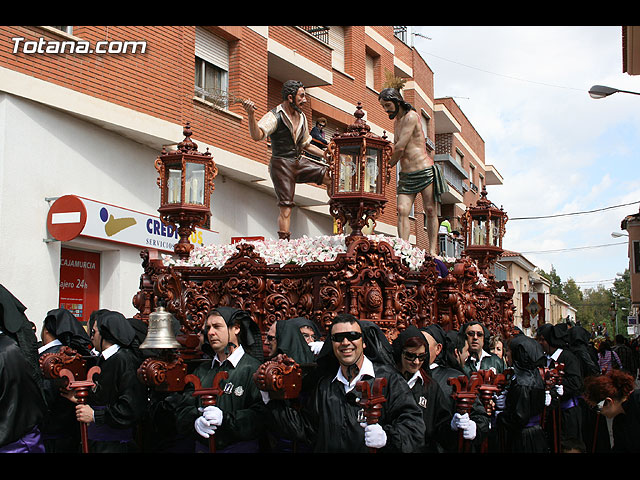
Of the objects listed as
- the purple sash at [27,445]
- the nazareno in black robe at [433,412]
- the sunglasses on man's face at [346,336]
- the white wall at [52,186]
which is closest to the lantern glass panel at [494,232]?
the white wall at [52,186]

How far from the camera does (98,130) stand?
1312 centimetres

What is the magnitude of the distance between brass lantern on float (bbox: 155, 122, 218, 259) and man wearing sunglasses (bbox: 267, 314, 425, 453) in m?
5.40

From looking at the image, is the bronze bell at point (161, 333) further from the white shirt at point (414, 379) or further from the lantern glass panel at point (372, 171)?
the lantern glass panel at point (372, 171)

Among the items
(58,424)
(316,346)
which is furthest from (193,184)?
(58,424)

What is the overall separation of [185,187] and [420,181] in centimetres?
328

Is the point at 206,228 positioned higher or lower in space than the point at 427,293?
higher

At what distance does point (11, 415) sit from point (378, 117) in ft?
70.6

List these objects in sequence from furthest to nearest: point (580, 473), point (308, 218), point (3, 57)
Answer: point (308, 218), point (3, 57), point (580, 473)

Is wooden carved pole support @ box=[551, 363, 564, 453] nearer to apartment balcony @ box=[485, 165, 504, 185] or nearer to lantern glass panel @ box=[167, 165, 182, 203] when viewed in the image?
lantern glass panel @ box=[167, 165, 182, 203]

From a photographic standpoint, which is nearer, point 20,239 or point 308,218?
point 20,239

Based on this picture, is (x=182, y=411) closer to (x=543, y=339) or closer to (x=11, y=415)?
(x=11, y=415)

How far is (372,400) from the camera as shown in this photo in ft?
13.0

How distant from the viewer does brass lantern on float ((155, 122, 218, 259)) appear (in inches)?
377
